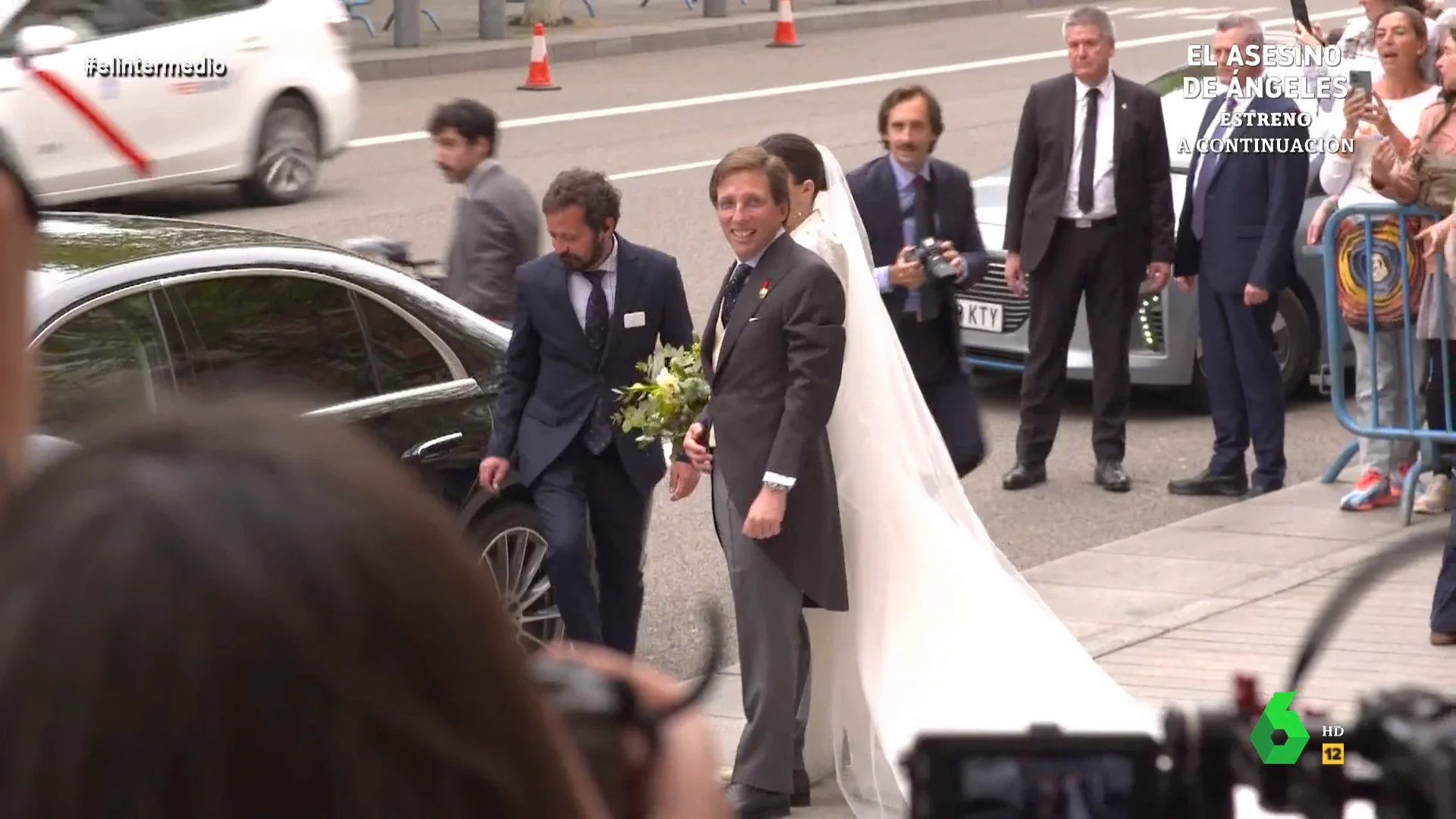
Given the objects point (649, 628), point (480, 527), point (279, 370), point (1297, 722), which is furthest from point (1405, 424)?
point (1297, 722)

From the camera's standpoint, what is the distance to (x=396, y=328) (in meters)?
6.80

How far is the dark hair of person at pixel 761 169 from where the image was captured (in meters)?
5.90

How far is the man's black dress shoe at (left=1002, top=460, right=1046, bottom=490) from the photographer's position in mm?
9703

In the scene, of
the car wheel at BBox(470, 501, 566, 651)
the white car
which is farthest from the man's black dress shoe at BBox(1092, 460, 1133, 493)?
the white car

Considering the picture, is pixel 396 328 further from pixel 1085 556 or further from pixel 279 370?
pixel 1085 556

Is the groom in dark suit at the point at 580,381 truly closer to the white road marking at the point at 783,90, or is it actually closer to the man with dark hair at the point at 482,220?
the man with dark hair at the point at 482,220

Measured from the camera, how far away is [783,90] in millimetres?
23031

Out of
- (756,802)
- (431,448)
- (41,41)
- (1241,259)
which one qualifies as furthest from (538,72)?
(756,802)

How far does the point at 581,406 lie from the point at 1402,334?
396cm

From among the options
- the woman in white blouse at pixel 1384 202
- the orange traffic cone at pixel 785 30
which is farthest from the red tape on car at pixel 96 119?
the orange traffic cone at pixel 785 30

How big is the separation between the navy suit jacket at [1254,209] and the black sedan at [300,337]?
363cm

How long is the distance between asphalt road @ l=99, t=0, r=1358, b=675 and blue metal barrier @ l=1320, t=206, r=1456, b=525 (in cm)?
90

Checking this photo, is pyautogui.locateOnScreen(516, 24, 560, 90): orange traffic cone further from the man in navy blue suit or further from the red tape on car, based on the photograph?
the man in navy blue suit

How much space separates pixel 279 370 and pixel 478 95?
15.9 m
